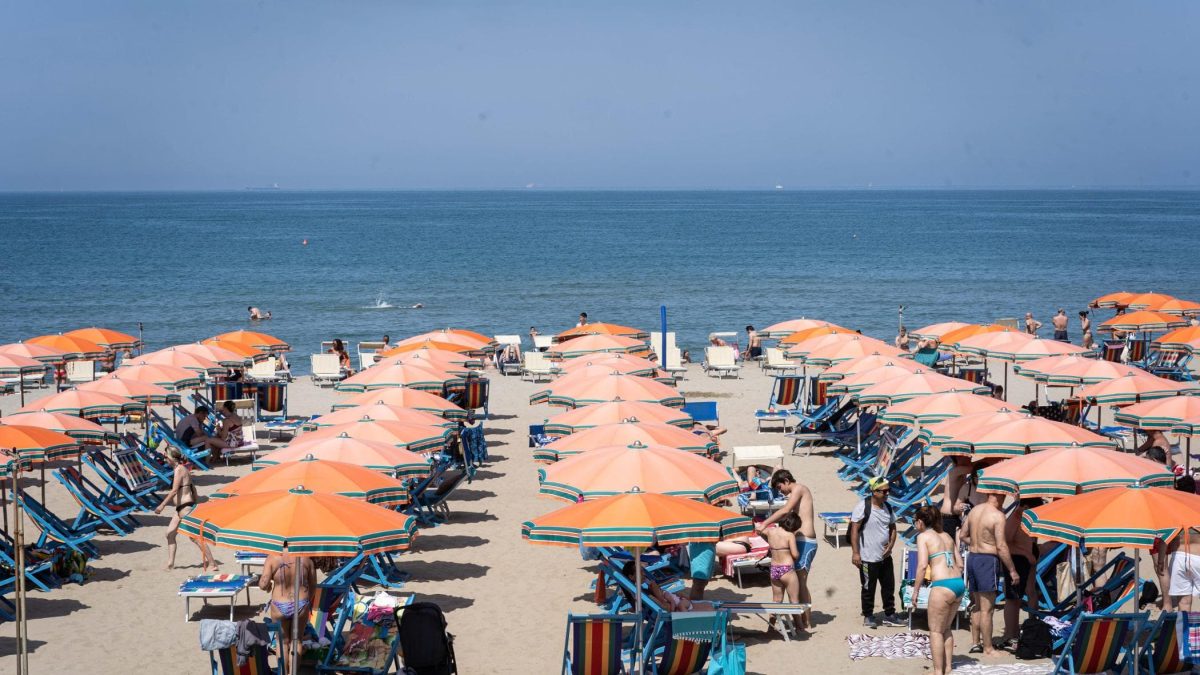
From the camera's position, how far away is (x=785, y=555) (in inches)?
366

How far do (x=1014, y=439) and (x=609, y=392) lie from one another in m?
4.67

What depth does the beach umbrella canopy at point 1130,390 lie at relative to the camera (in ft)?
46.6

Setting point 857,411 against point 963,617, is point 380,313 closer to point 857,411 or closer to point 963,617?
point 857,411

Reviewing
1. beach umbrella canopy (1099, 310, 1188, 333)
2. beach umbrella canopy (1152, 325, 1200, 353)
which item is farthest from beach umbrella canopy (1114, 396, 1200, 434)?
beach umbrella canopy (1099, 310, 1188, 333)

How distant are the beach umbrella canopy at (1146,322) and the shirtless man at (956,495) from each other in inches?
466

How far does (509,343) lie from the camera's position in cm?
2720

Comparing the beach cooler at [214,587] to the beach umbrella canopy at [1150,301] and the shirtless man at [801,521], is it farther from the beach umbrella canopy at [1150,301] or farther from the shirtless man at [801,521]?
the beach umbrella canopy at [1150,301]

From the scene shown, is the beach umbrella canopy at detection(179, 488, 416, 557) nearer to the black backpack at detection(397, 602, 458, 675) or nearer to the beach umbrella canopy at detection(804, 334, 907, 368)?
the black backpack at detection(397, 602, 458, 675)

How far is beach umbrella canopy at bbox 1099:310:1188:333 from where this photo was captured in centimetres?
2203

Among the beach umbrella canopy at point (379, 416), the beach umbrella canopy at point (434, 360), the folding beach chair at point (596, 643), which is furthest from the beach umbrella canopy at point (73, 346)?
the folding beach chair at point (596, 643)

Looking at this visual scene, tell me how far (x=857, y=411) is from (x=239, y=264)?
63.6 m

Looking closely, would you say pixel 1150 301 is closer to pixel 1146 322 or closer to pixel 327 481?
pixel 1146 322

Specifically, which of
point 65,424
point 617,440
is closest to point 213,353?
point 65,424

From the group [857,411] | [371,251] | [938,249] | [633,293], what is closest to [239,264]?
[371,251]
